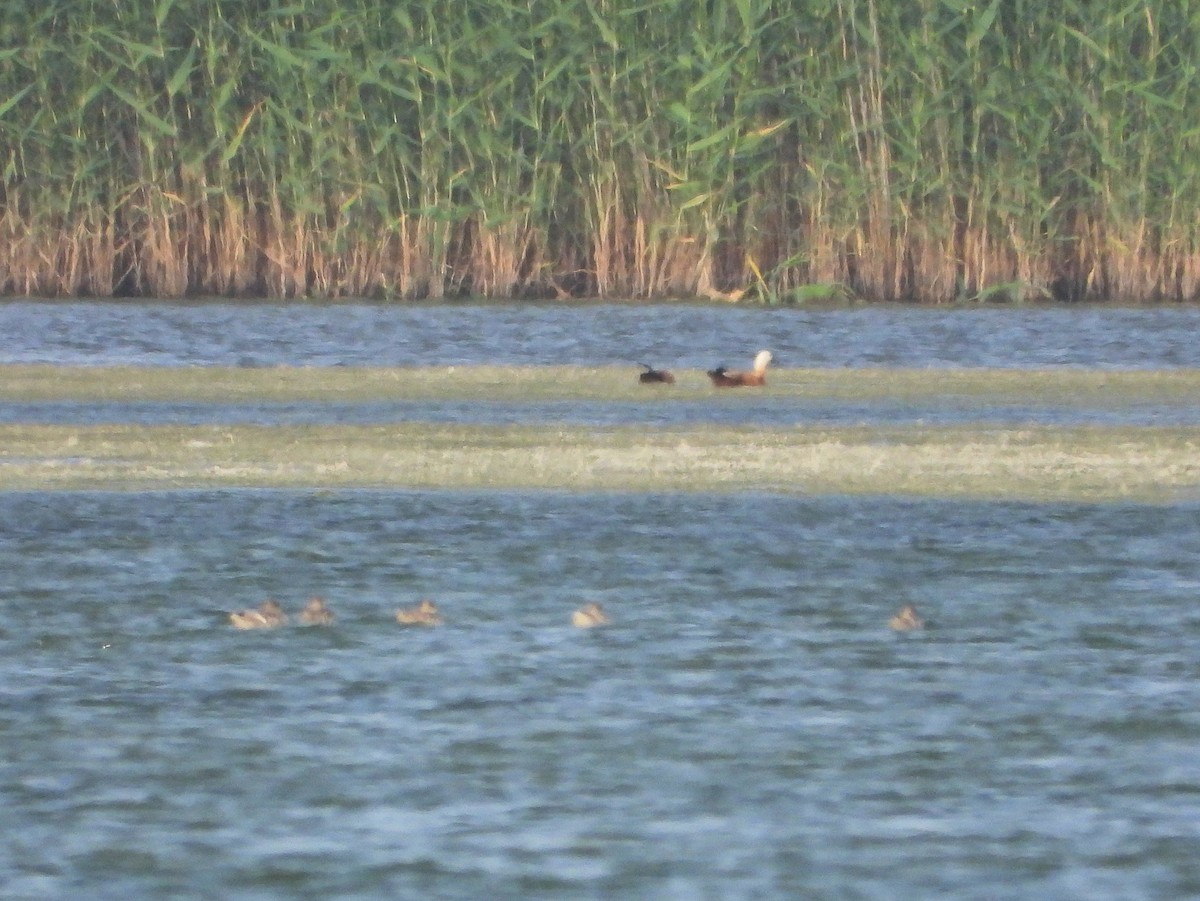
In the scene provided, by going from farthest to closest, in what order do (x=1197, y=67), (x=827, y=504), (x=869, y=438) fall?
(x=1197, y=67), (x=869, y=438), (x=827, y=504)

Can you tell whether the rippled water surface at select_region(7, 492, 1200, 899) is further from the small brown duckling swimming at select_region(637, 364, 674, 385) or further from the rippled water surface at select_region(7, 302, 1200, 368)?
the rippled water surface at select_region(7, 302, 1200, 368)

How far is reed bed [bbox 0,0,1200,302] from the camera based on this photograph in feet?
45.5

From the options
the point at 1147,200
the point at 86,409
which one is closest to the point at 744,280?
the point at 1147,200

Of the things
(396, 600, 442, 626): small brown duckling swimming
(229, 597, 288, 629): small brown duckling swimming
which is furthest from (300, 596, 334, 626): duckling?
(396, 600, 442, 626): small brown duckling swimming

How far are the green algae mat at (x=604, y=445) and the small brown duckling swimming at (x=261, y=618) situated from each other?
2.27m

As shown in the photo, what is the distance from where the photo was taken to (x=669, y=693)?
16.6 ft

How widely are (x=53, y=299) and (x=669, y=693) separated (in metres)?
9.38

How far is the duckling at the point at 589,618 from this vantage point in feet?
18.7

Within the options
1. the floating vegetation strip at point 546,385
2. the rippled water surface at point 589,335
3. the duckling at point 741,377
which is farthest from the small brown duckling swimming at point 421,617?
the rippled water surface at point 589,335

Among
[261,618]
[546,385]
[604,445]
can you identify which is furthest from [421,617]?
[546,385]

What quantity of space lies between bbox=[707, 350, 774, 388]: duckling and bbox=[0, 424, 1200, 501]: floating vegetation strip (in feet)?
3.69

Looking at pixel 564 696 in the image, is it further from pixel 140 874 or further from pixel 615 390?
pixel 615 390

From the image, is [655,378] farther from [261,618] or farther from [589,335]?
[261,618]

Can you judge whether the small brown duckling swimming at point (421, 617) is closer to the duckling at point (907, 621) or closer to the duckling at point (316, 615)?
the duckling at point (316, 615)
